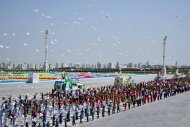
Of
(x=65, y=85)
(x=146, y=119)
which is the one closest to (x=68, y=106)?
(x=146, y=119)

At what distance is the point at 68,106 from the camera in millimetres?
19281

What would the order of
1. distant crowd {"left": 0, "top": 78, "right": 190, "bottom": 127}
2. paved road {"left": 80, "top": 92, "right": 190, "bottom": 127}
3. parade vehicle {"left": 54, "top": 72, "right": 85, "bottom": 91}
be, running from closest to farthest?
1. distant crowd {"left": 0, "top": 78, "right": 190, "bottom": 127}
2. paved road {"left": 80, "top": 92, "right": 190, "bottom": 127}
3. parade vehicle {"left": 54, "top": 72, "right": 85, "bottom": 91}

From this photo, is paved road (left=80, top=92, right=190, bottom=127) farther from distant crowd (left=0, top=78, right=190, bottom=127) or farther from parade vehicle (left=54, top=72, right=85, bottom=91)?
parade vehicle (left=54, top=72, right=85, bottom=91)

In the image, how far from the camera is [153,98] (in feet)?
93.2

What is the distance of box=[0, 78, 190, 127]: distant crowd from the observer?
51.6 ft

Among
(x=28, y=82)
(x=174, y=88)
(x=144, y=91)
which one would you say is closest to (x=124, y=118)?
(x=144, y=91)

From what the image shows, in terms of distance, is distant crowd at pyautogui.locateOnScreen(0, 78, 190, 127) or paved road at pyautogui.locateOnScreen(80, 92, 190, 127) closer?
distant crowd at pyautogui.locateOnScreen(0, 78, 190, 127)

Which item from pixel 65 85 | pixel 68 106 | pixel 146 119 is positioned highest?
pixel 65 85

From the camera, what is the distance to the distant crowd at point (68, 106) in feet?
51.6

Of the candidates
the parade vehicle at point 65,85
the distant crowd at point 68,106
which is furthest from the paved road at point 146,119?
the parade vehicle at point 65,85

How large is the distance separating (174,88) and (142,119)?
1819cm

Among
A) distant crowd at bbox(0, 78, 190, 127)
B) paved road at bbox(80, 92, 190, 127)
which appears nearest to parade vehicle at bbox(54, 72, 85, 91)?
distant crowd at bbox(0, 78, 190, 127)

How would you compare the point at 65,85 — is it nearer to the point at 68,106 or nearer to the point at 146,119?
the point at 68,106

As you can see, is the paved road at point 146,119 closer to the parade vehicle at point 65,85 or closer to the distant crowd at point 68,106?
the distant crowd at point 68,106
